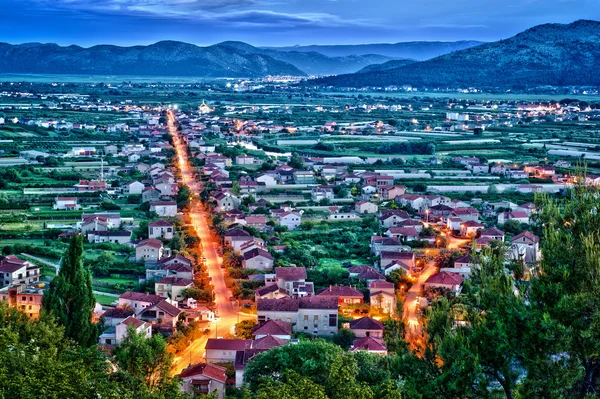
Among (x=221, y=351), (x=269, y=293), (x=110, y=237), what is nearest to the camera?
(x=221, y=351)

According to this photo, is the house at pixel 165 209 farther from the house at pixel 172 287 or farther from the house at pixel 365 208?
the house at pixel 172 287

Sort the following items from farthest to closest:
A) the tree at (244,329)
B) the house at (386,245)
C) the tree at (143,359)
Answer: the house at (386,245) < the tree at (244,329) < the tree at (143,359)

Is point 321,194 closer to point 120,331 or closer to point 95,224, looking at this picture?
point 95,224

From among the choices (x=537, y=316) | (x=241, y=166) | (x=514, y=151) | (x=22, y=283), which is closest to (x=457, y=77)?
(x=514, y=151)

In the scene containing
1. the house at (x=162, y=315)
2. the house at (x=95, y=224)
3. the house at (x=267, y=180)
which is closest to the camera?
the house at (x=162, y=315)

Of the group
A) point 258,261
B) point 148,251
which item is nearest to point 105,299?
point 148,251

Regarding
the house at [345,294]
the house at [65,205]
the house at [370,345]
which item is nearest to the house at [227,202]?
the house at [65,205]

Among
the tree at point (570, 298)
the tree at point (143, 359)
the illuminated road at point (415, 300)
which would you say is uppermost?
the tree at point (570, 298)
